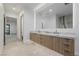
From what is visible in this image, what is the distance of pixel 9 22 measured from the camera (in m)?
6.67

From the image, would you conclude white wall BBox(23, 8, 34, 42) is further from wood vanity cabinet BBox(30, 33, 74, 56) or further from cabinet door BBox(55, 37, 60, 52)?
cabinet door BBox(55, 37, 60, 52)

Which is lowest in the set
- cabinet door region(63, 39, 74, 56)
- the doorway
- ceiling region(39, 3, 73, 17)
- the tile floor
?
the tile floor

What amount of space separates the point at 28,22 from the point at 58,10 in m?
3.35

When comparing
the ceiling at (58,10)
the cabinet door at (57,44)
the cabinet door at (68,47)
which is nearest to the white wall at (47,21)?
the ceiling at (58,10)

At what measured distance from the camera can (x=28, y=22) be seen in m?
7.70

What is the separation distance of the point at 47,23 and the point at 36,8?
A: 5.83 ft

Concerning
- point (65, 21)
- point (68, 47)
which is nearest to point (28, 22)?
point (65, 21)

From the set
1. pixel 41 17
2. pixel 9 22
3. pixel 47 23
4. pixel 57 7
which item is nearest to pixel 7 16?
pixel 9 22

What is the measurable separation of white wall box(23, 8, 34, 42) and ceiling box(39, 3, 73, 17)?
3.80ft

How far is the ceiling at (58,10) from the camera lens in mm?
4023

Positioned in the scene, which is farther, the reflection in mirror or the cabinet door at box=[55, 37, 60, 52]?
the reflection in mirror

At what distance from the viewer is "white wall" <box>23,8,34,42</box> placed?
7.58 m

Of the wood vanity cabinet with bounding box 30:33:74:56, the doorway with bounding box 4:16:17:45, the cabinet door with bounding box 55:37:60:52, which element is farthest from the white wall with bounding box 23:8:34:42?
the cabinet door with bounding box 55:37:60:52

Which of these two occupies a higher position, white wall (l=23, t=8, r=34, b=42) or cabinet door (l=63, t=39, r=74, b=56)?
white wall (l=23, t=8, r=34, b=42)
